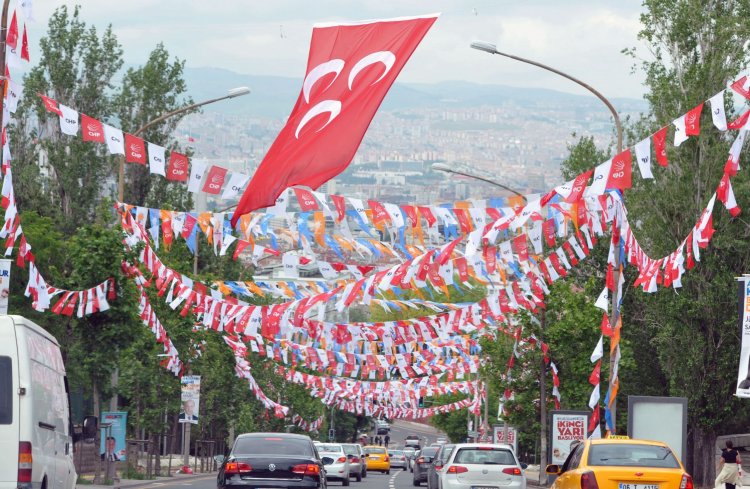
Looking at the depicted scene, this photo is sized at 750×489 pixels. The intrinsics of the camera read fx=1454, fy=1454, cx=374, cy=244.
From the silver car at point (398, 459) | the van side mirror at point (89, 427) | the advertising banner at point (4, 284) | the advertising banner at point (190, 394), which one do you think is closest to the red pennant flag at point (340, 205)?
the advertising banner at point (4, 284)

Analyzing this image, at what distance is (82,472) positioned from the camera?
40.0 meters

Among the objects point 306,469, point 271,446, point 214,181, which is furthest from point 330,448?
point 306,469

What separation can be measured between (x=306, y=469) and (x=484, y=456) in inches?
239

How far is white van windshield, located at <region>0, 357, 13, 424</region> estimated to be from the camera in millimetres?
15797

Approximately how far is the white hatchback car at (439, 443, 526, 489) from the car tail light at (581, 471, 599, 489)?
9243 millimetres

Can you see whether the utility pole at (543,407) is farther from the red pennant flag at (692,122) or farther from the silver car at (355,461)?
the red pennant flag at (692,122)

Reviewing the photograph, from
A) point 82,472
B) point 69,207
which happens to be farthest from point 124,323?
point 69,207

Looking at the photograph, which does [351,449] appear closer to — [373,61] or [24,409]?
[373,61]

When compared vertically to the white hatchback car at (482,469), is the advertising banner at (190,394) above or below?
above

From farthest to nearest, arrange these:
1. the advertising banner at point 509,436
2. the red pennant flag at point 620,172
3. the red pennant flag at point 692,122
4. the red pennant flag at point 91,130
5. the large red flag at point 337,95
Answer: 1. the advertising banner at point 509,436
2. the red pennant flag at point 620,172
3. the red pennant flag at point 91,130
4. the red pennant flag at point 692,122
5. the large red flag at point 337,95

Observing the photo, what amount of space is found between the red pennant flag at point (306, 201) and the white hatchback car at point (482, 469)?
262 inches

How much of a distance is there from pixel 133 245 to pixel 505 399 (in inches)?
751

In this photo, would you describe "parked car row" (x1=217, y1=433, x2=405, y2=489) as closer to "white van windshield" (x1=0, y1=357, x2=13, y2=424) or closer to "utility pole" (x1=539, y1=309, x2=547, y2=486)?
"white van windshield" (x1=0, y1=357, x2=13, y2=424)

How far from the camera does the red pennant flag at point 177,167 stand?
31.7 metres
